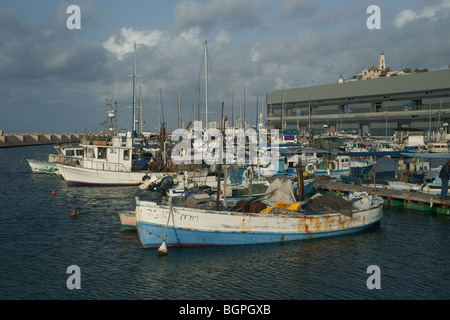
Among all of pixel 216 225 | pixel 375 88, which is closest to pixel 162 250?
pixel 216 225

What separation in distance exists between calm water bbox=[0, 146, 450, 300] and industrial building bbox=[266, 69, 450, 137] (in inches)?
2170

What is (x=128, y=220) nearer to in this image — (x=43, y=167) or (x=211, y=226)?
(x=211, y=226)

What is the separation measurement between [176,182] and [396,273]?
22.1 m

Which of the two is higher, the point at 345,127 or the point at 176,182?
the point at 345,127

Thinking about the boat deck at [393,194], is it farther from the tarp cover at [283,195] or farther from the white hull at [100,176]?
the white hull at [100,176]

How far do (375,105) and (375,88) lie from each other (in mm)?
4014

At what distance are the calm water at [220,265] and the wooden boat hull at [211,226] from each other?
1.69 ft

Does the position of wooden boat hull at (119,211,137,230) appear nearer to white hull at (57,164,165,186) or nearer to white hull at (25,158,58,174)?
white hull at (57,164,165,186)

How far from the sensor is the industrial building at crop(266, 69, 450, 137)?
81.9 m

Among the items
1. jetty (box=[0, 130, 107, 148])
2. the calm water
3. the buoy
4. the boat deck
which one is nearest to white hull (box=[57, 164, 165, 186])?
the calm water

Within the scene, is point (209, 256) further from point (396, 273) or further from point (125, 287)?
point (396, 273)

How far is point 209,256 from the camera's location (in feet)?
63.2
